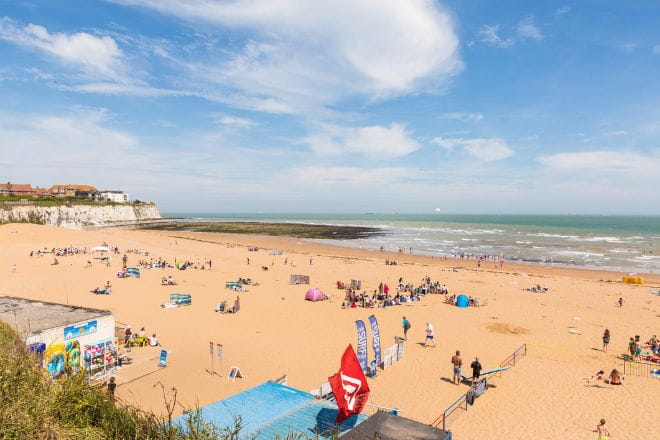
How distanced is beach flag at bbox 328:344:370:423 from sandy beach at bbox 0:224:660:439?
266 cm

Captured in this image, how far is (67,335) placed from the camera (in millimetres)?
12688

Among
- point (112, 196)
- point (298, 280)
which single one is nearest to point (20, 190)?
point (112, 196)

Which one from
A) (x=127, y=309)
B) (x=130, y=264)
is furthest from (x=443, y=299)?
(x=130, y=264)

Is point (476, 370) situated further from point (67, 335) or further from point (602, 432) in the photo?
point (67, 335)

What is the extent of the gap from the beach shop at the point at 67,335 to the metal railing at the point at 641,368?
64.0 ft

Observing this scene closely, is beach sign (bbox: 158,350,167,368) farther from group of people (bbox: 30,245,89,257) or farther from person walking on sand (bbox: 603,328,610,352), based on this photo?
group of people (bbox: 30,245,89,257)

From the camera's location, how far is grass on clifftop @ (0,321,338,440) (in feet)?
15.3

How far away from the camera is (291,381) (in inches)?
543

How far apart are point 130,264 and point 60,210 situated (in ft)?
235

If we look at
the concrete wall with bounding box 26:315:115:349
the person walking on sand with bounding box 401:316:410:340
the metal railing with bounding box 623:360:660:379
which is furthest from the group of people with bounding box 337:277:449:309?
the concrete wall with bounding box 26:315:115:349

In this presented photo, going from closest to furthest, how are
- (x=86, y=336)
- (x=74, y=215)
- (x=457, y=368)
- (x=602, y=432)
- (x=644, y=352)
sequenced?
(x=602, y=432) → (x=86, y=336) → (x=457, y=368) → (x=644, y=352) → (x=74, y=215)

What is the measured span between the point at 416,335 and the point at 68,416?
54.7 ft

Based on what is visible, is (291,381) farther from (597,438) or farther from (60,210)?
(60,210)

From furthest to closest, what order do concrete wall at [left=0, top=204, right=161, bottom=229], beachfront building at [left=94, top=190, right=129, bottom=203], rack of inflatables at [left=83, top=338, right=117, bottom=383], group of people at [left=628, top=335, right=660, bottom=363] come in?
beachfront building at [left=94, top=190, right=129, bottom=203] < concrete wall at [left=0, top=204, right=161, bottom=229] < group of people at [left=628, top=335, right=660, bottom=363] < rack of inflatables at [left=83, top=338, right=117, bottom=383]
